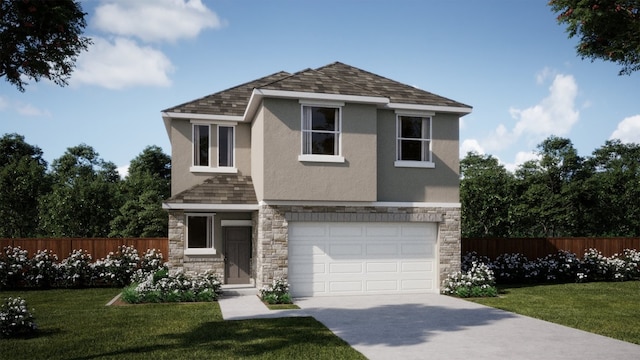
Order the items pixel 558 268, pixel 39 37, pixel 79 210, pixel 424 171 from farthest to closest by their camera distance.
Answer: pixel 79 210
pixel 558 268
pixel 424 171
pixel 39 37

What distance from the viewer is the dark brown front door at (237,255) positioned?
19.2 m

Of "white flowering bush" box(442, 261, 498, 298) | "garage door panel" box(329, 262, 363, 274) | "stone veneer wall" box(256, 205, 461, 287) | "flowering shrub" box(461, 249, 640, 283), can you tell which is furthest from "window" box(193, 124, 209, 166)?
"flowering shrub" box(461, 249, 640, 283)

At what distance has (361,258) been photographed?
17031 millimetres

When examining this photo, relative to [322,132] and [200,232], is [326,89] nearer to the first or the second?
[322,132]

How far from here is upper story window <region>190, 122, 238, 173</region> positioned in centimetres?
1947

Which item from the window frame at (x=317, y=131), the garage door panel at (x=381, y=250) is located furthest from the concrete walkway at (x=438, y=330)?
the window frame at (x=317, y=131)

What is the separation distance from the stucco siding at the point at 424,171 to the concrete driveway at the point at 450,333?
368cm

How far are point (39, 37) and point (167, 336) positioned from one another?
624cm

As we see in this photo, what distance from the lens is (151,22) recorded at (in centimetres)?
1666

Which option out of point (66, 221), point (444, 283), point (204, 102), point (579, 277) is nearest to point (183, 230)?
point (204, 102)

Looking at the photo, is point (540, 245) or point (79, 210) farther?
point (79, 210)

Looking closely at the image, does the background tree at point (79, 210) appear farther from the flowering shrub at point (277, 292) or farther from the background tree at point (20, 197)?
the flowering shrub at point (277, 292)

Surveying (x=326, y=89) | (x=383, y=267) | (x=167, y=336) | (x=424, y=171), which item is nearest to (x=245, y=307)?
(x=167, y=336)

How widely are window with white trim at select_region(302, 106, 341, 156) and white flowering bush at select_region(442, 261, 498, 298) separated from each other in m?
5.62
